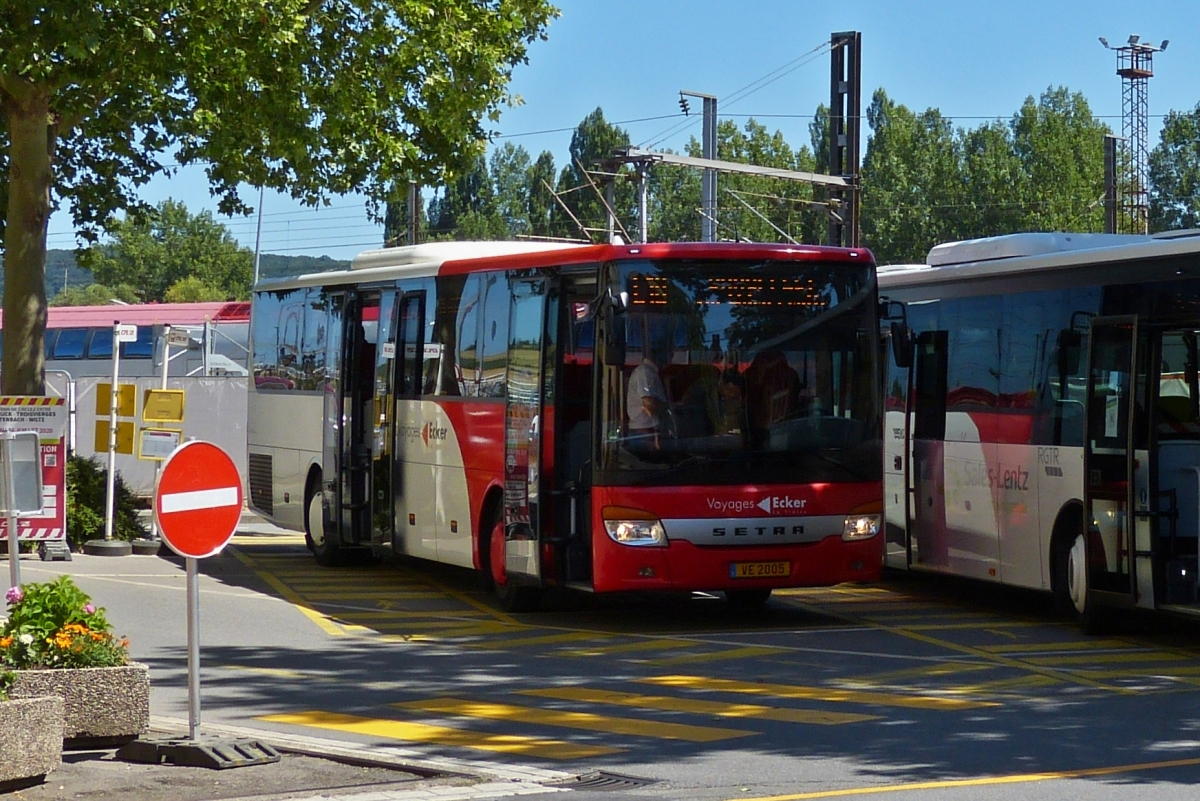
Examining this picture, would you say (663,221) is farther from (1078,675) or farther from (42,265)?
(1078,675)

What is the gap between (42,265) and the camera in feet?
79.0

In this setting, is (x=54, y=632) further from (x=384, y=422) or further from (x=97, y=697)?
(x=384, y=422)

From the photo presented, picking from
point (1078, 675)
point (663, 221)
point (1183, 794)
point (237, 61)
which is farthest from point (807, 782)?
point (663, 221)

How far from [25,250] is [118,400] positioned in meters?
2.25

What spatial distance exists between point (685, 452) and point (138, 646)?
4604 millimetres

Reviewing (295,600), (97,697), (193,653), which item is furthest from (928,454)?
(97,697)

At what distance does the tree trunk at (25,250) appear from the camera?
23703 millimetres

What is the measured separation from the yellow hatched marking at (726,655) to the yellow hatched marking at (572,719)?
7.56ft

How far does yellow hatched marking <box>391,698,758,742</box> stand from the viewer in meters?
10.5

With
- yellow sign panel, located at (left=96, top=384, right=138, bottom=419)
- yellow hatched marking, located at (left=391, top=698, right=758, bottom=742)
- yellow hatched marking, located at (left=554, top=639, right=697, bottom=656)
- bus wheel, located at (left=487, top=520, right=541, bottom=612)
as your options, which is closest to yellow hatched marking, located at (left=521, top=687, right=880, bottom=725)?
yellow hatched marking, located at (left=391, top=698, right=758, bottom=742)

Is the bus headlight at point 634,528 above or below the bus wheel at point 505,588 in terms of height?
above

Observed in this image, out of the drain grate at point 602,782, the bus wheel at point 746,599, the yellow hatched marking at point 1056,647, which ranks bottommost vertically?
the drain grate at point 602,782

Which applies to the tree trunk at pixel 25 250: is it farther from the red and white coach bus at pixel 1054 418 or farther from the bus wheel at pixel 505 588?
the red and white coach bus at pixel 1054 418

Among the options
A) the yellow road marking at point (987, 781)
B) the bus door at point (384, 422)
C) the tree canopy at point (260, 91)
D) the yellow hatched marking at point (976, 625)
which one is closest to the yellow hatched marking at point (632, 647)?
the yellow hatched marking at point (976, 625)
